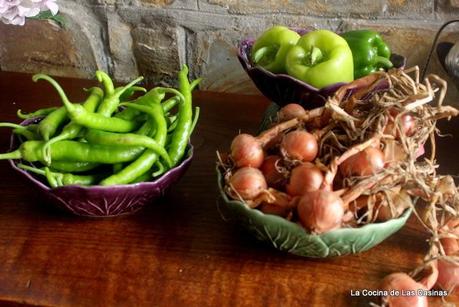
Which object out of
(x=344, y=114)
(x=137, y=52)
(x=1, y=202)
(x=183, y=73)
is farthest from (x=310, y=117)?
(x=137, y=52)

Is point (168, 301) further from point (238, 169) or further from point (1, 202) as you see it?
point (1, 202)

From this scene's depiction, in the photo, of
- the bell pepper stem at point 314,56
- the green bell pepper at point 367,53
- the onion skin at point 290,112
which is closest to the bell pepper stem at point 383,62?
the green bell pepper at point 367,53

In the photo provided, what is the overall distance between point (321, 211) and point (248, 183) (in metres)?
0.09

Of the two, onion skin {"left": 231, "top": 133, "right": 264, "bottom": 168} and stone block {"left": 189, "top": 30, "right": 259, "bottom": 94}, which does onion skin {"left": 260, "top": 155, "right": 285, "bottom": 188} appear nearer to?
onion skin {"left": 231, "top": 133, "right": 264, "bottom": 168}

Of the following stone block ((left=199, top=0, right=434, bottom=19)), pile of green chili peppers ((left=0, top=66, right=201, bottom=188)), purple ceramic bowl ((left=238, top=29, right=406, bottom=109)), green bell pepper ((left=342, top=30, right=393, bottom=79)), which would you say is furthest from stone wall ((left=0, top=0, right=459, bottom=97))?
pile of green chili peppers ((left=0, top=66, right=201, bottom=188))

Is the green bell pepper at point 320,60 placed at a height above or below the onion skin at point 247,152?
above

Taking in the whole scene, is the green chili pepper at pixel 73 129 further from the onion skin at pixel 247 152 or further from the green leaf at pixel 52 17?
the green leaf at pixel 52 17

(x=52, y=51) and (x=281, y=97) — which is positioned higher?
(x=281, y=97)

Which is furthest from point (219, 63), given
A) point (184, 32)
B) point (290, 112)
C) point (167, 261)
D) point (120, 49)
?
point (167, 261)

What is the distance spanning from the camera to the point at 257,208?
1.91 feet

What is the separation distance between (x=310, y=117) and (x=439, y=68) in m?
0.46

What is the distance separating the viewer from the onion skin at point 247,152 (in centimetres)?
60

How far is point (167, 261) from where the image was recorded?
62 centimetres

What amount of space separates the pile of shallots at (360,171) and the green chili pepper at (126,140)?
0.27 feet
